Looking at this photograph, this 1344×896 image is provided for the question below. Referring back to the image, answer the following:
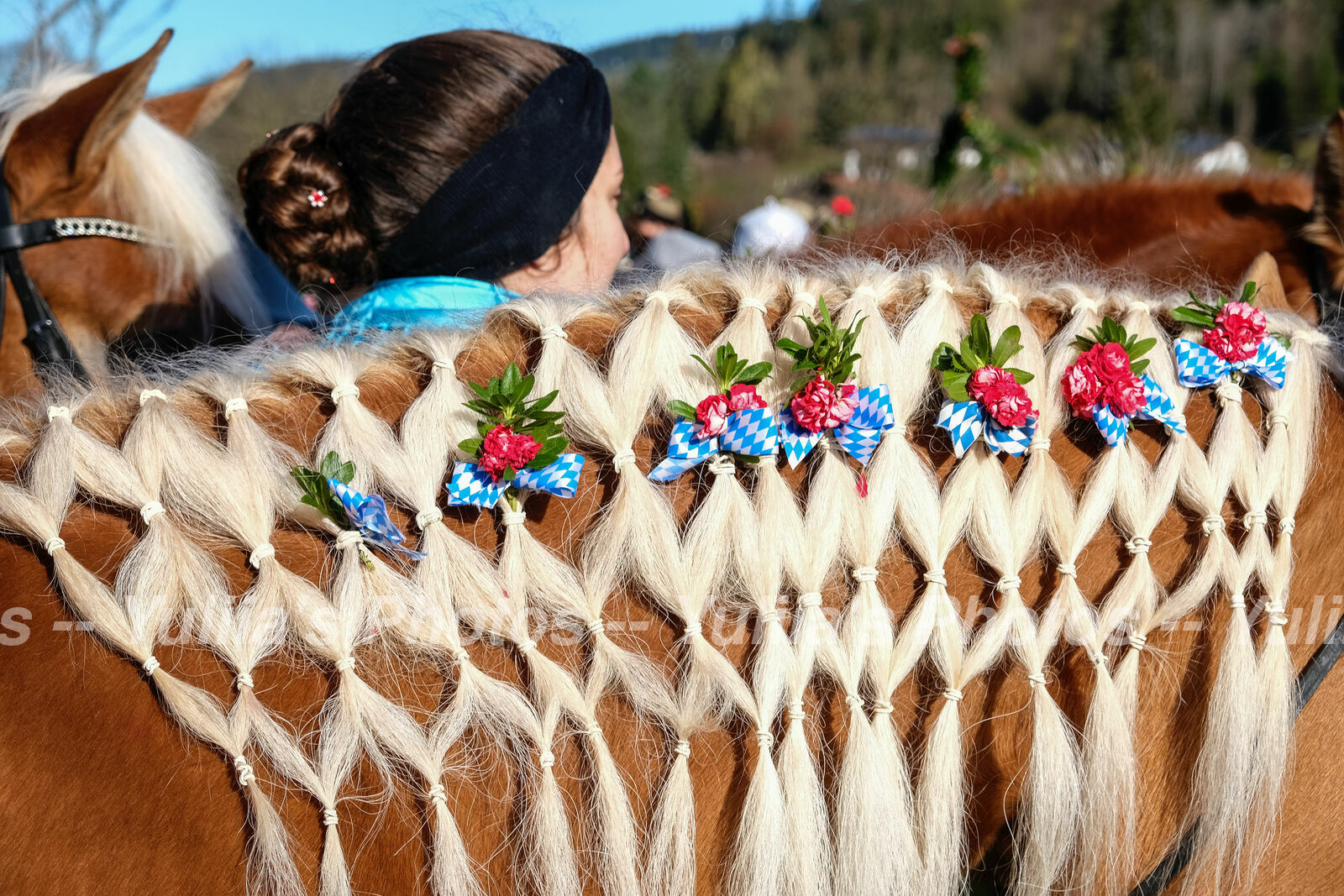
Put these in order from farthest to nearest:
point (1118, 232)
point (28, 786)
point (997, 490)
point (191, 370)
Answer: point (1118, 232) → point (191, 370) → point (997, 490) → point (28, 786)

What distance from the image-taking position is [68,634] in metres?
0.91

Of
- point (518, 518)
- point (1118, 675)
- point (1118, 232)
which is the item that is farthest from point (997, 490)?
point (1118, 232)

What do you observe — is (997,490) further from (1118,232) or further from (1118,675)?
(1118,232)

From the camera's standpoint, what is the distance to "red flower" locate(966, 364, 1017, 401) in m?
0.98

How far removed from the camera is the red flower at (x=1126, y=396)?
3.30 ft

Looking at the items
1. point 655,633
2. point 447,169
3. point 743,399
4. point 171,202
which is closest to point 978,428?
point 743,399

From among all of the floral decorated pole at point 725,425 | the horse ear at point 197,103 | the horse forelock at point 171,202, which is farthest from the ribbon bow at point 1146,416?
the horse ear at point 197,103

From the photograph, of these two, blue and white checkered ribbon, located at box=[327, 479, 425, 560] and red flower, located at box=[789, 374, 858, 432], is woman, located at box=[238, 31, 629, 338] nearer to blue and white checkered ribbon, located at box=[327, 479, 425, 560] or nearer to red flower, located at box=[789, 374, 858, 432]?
blue and white checkered ribbon, located at box=[327, 479, 425, 560]

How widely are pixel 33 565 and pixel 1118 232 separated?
2414 mm

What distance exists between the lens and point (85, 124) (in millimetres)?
2303

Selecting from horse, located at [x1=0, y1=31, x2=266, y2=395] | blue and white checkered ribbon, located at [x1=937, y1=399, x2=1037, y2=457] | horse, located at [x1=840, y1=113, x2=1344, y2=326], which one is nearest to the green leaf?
blue and white checkered ribbon, located at [x1=937, y1=399, x2=1037, y2=457]

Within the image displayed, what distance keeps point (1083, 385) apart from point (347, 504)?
32.9 inches

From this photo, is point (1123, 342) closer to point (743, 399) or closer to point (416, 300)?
point (743, 399)

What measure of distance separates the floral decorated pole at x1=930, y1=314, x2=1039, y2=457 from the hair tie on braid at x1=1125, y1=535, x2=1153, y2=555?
6.6 inches
